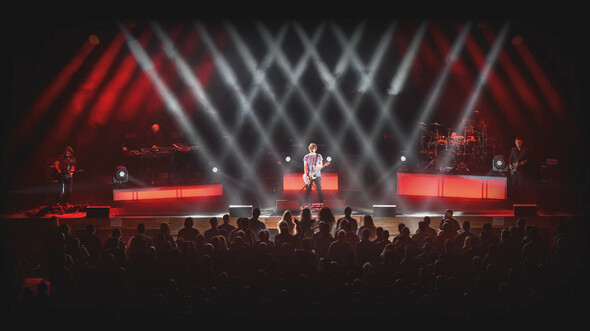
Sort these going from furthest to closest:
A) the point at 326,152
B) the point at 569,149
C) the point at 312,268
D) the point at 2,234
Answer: the point at 326,152 → the point at 569,149 → the point at 2,234 → the point at 312,268

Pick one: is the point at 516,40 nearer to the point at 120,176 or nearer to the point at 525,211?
the point at 525,211

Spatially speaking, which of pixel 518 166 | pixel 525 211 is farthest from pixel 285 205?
pixel 518 166

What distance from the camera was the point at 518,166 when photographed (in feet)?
38.2

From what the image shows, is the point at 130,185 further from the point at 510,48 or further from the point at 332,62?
the point at 510,48

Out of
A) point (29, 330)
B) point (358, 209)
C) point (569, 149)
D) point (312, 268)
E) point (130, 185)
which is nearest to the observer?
point (29, 330)

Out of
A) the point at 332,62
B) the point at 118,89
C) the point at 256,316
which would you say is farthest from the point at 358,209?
the point at 118,89

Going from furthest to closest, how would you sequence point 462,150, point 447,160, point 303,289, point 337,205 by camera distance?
point 462,150, point 447,160, point 337,205, point 303,289

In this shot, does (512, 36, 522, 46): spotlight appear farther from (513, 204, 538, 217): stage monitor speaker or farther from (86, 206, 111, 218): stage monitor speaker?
(86, 206, 111, 218): stage monitor speaker

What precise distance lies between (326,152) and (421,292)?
11989 millimetres

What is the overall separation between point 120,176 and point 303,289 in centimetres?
909

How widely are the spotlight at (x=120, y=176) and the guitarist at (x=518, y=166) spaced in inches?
380

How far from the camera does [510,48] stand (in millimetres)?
14109

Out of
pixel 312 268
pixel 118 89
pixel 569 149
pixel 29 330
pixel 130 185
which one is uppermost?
pixel 118 89

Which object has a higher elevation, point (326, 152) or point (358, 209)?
point (326, 152)
